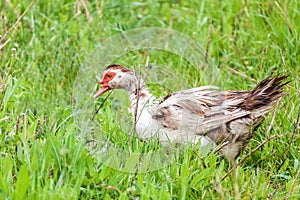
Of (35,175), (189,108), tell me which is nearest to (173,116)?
(189,108)

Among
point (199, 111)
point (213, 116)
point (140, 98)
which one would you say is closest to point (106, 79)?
point (140, 98)

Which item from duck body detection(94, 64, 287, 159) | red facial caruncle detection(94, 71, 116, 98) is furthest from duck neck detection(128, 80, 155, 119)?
red facial caruncle detection(94, 71, 116, 98)

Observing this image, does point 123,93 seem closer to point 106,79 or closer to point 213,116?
point 106,79

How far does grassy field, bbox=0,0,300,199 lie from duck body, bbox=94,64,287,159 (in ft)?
A: 0.43

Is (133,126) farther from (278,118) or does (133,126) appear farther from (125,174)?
(278,118)

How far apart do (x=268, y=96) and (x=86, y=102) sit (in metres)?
1.60

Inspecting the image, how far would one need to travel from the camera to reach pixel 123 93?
621 cm

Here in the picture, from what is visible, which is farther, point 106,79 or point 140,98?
point 106,79

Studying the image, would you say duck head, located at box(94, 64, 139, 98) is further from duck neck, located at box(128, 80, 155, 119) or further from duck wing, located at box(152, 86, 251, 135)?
duck wing, located at box(152, 86, 251, 135)

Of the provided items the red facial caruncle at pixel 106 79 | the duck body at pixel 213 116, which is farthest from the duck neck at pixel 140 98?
the red facial caruncle at pixel 106 79

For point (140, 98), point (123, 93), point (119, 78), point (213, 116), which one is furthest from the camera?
point (123, 93)

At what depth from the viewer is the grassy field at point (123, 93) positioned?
4582 millimetres

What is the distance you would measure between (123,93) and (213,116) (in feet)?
3.40

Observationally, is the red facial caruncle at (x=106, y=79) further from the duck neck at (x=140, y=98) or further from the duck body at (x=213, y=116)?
the duck body at (x=213, y=116)
